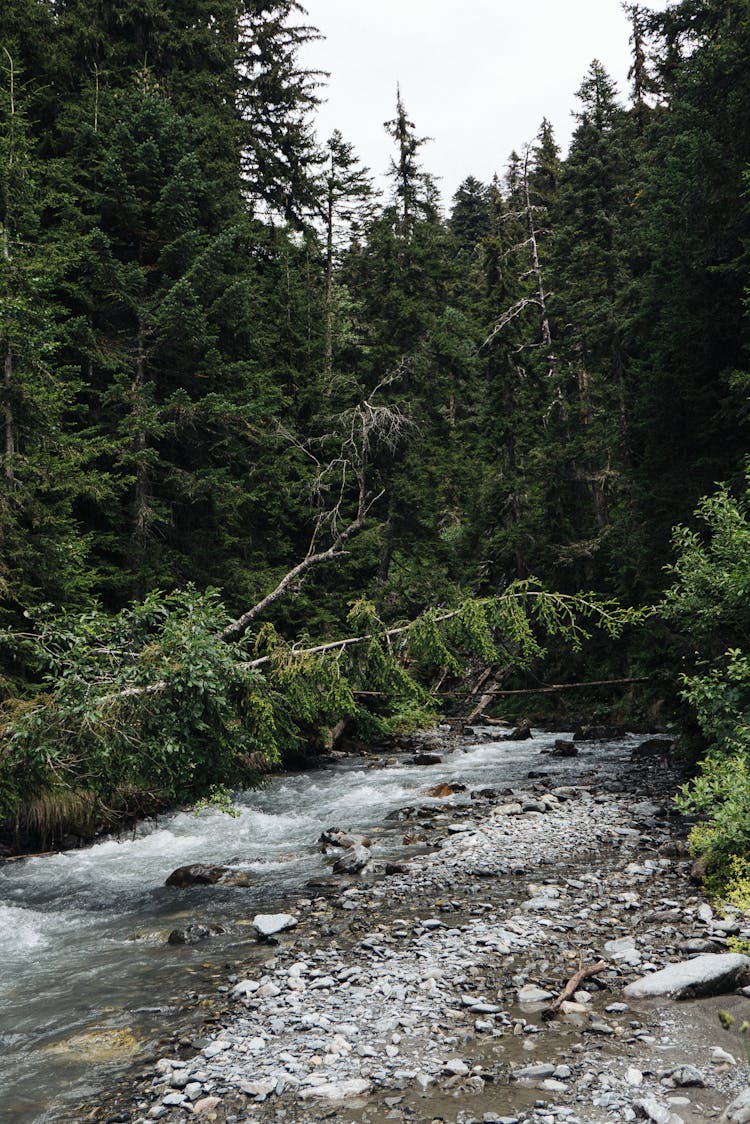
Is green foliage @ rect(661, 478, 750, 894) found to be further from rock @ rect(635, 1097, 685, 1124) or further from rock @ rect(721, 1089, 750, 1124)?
rock @ rect(635, 1097, 685, 1124)

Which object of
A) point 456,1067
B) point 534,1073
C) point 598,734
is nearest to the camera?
point 534,1073

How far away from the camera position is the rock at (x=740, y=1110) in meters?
Answer: 4.38

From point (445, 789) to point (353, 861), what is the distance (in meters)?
5.99

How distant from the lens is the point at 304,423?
89.2 feet

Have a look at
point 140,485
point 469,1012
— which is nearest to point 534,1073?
point 469,1012

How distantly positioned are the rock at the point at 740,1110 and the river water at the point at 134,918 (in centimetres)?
459

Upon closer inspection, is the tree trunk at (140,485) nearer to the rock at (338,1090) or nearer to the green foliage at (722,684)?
the green foliage at (722,684)

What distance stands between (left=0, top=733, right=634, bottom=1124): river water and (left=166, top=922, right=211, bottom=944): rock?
156 mm

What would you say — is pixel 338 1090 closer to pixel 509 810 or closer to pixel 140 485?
pixel 509 810

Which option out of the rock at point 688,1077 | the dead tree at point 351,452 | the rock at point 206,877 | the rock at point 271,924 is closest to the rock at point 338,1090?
the rock at point 688,1077

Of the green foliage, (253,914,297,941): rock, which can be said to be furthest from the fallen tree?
(253,914,297,941): rock

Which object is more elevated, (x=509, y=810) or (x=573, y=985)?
(x=573, y=985)

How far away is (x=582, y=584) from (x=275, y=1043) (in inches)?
901

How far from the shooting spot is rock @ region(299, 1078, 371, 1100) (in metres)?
5.25
